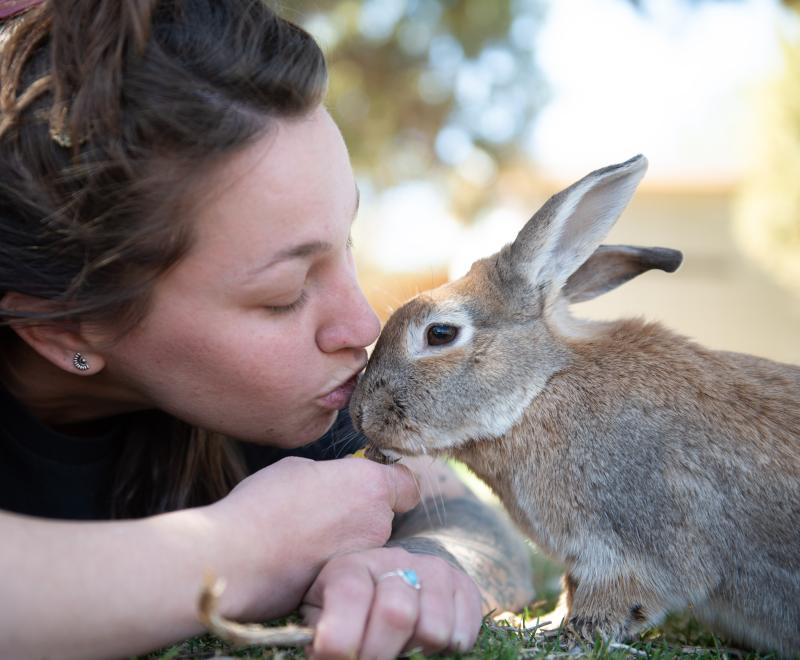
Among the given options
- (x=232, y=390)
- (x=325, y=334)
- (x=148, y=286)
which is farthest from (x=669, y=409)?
(x=148, y=286)

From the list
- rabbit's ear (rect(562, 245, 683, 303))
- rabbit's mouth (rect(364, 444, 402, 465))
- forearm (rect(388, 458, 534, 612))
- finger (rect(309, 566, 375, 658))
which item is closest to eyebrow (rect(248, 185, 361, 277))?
rabbit's mouth (rect(364, 444, 402, 465))

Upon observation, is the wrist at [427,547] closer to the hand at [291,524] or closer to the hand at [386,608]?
the hand at [291,524]

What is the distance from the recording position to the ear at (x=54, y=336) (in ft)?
7.70

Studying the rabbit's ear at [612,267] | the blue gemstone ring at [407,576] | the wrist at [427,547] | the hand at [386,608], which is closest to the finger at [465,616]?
the hand at [386,608]

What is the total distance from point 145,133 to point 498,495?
5.02 ft

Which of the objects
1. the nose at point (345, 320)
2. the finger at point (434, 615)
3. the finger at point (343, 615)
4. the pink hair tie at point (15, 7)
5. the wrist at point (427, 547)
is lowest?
the wrist at point (427, 547)

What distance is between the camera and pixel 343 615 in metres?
1.72

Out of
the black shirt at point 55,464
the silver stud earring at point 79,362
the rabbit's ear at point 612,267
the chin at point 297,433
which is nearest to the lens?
the silver stud earring at point 79,362

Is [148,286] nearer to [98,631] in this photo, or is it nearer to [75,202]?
[75,202]

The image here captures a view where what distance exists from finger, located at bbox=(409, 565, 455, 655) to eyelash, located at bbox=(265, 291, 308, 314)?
0.82 metres

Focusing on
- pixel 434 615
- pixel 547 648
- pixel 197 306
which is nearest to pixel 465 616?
pixel 434 615

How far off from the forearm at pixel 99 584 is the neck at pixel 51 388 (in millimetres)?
978

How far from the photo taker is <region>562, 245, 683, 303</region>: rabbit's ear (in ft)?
9.94

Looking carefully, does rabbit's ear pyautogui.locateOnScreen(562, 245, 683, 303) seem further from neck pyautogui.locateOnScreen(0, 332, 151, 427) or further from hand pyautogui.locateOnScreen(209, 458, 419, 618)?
neck pyautogui.locateOnScreen(0, 332, 151, 427)
